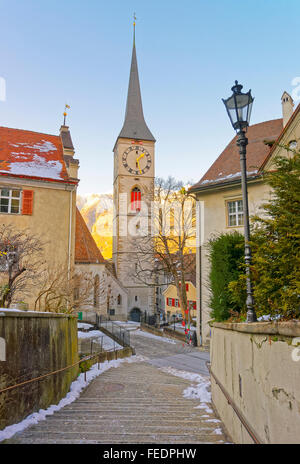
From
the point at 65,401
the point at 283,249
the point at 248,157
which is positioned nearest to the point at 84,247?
the point at 248,157

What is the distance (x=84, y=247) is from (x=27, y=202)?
17466mm

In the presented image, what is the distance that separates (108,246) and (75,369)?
448 ft

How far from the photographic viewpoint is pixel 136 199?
50125mm

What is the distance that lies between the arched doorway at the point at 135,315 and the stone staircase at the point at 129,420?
36443mm

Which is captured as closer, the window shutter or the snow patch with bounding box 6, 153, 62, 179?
the window shutter

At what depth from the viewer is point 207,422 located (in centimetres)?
597

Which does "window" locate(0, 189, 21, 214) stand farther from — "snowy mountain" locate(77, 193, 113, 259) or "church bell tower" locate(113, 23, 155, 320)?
"snowy mountain" locate(77, 193, 113, 259)

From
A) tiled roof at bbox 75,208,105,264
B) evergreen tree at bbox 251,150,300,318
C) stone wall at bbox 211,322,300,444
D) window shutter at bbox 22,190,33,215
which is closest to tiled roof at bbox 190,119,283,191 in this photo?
window shutter at bbox 22,190,33,215

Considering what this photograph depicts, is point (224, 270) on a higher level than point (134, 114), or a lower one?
lower

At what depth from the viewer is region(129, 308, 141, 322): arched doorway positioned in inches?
1828

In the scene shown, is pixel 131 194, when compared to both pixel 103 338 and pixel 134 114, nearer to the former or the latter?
pixel 134 114

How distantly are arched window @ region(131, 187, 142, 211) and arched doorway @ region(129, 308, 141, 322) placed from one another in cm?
1435

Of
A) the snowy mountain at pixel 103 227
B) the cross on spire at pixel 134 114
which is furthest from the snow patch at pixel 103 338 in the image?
the snowy mountain at pixel 103 227
